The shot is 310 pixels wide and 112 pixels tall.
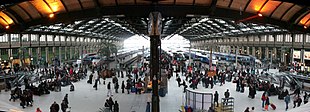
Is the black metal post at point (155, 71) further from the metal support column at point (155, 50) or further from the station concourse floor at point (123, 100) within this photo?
the station concourse floor at point (123, 100)

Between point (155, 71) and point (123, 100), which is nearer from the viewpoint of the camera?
point (155, 71)

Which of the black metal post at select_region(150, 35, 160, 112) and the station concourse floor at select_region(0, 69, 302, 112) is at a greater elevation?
the black metal post at select_region(150, 35, 160, 112)

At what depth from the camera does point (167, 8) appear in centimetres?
2209

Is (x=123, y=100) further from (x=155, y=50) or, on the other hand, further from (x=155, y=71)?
(x=155, y=50)

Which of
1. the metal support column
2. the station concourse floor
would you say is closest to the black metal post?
the metal support column

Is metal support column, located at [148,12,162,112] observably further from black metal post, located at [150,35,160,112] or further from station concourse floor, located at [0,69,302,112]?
station concourse floor, located at [0,69,302,112]

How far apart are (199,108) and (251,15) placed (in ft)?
28.3

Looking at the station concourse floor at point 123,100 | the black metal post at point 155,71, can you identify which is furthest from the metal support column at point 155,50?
the station concourse floor at point 123,100

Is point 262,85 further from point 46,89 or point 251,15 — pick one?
point 46,89

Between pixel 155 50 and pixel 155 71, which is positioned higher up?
pixel 155 50

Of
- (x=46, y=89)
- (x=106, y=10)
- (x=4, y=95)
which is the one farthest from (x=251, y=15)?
(x=4, y=95)

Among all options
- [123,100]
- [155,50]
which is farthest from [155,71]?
[123,100]

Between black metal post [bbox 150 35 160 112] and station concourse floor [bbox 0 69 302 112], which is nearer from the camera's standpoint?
black metal post [bbox 150 35 160 112]

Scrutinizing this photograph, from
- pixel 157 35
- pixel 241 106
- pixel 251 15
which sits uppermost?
pixel 251 15
